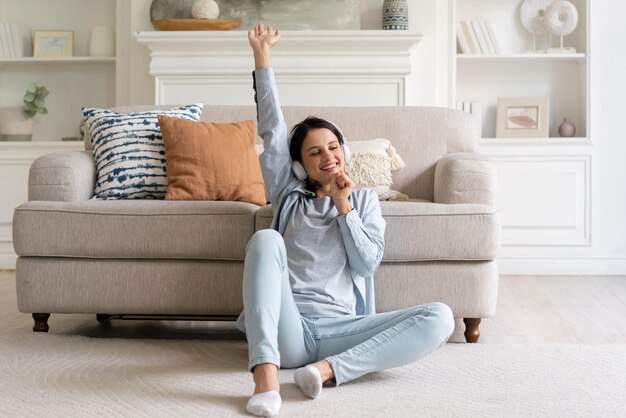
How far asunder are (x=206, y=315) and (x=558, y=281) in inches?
89.0

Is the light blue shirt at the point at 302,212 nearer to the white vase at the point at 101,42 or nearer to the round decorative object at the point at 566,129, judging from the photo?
the round decorative object at the point at 566,129

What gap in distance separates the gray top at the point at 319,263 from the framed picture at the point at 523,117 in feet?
8.96

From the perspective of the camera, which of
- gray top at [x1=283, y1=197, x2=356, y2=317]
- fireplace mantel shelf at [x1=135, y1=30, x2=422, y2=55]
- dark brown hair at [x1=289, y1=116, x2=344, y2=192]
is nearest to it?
gray top at [x1=283, y1=197, x2=356, y2=317]

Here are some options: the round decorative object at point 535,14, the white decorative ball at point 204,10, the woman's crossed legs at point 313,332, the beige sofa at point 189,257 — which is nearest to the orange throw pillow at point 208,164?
the beige sofa at point 189,257

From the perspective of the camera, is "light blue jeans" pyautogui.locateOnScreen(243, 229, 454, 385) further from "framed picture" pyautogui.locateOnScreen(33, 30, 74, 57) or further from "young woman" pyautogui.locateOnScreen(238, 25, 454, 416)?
"framed picture" pyautogui.locateOnScreen(33, 30, 74, 57)

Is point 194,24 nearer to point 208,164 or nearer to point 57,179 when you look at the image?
point 208,164

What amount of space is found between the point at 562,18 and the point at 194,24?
200cm

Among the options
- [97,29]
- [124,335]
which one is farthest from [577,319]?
[97,29]

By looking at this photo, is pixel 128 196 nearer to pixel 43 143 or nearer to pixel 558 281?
pixel 43 143

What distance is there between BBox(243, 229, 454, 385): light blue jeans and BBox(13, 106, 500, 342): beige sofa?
553mm

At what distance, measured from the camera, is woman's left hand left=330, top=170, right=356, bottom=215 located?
2400 mm

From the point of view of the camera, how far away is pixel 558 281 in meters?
4.59

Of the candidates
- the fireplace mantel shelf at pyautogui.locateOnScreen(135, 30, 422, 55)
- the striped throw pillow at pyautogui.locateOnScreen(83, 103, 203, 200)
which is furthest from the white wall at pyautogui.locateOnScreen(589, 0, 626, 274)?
the striped throw pillow at pyautogui.locateOnScreen(83, 103, 203, 200)

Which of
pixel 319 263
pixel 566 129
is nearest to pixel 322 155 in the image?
pixel 319 263
